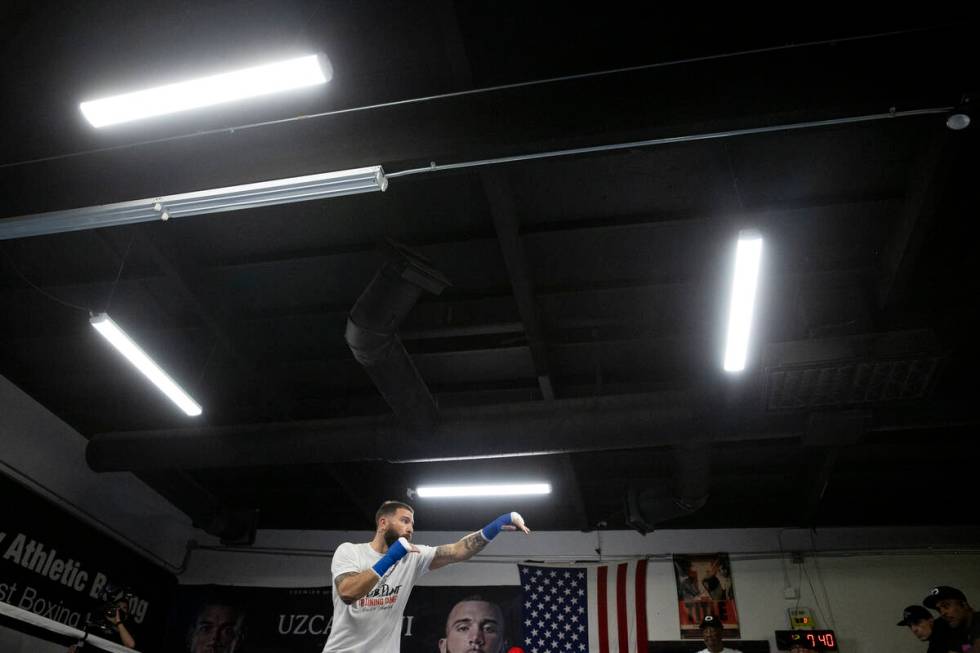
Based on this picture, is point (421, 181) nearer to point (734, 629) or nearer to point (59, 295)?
point (59, 295)

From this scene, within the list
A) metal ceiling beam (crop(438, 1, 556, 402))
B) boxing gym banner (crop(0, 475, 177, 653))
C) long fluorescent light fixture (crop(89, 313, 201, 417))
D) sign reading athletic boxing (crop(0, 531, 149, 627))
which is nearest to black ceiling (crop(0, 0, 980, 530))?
metal ceiling beam (crop(438, 1, 556, 402))

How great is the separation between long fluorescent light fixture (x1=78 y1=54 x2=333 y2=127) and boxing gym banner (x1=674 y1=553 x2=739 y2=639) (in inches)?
257

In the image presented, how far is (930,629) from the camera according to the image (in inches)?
224

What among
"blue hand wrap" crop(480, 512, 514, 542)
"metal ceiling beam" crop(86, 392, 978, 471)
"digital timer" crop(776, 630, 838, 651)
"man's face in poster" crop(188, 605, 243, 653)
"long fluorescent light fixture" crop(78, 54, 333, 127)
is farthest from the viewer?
"man's face in poster" crop(188, 605, 243, 653)

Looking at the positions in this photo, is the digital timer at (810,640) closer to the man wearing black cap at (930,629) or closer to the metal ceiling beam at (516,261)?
the man wearing black cap at (930,629)

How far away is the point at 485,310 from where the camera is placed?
5.46m

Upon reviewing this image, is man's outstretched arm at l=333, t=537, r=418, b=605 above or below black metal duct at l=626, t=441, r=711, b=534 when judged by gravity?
below

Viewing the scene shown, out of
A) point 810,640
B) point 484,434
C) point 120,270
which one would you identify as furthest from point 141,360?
point 810,640

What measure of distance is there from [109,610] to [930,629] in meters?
6.99

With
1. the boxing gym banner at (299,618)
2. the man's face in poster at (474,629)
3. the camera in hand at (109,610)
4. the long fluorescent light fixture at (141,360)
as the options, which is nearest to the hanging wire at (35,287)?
the long fluorescent light fixture at (141,360)

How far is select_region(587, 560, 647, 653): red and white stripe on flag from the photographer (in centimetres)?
704

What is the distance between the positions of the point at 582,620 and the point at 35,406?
5849 millimetres

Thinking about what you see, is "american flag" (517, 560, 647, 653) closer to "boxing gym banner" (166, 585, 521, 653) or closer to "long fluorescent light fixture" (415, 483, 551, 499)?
"boxing gym banner" (166, 585, 521, 653)

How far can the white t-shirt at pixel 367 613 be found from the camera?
327cm
